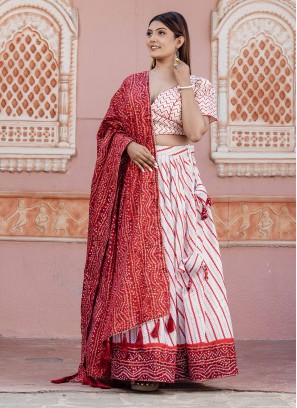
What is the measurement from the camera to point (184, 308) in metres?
4.76

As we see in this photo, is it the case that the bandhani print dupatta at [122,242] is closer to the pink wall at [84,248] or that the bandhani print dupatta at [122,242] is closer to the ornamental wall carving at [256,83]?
the pink wall at [84,248]

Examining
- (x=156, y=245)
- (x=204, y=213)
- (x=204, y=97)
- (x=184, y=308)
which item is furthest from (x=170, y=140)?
(x=184, y=308)

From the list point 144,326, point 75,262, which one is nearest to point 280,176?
point 75,262

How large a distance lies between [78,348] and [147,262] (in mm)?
1896

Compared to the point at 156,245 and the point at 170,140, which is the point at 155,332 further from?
the point at 170,140

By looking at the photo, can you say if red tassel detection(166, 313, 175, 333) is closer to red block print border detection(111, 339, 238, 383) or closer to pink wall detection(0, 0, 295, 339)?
red block print border detection(111, 339, 238, 383)

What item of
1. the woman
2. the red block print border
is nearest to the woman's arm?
the woman

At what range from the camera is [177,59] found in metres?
4.96

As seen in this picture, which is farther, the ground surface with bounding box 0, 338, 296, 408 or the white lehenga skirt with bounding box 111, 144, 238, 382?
the white lehenga skirt with bounding box 111, 144, 238, 382

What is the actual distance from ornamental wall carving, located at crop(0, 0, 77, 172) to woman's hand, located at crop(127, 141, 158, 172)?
209cm

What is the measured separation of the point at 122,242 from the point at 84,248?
2024mm

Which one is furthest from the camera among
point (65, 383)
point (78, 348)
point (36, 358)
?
point (78, 348)

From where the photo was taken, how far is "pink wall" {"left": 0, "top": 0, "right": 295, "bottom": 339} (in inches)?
268

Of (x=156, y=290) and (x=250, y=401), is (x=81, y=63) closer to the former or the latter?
(x=156, y=290)
